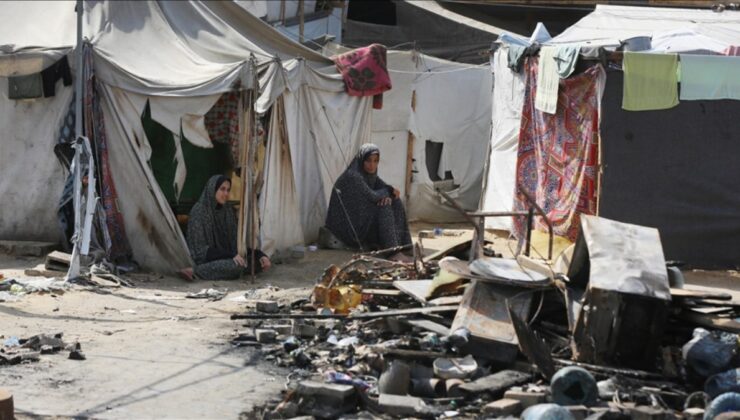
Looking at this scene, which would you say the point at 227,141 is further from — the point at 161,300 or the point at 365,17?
the point at 365,17

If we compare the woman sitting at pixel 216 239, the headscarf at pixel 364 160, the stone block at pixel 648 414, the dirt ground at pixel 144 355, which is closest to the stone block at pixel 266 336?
the dirt ground at pixel 144 355

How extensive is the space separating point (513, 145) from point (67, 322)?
6.72m

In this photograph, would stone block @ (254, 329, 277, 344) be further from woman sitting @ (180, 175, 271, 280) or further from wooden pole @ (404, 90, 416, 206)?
wooden pole @ (404, 90, 416, 206)

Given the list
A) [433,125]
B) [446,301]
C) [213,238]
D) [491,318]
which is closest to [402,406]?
[491,318]

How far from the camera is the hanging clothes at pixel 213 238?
10.2 m

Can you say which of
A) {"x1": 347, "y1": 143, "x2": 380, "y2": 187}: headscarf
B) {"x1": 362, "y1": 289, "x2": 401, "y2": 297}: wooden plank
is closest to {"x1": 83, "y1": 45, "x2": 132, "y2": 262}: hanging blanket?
{"x1": 347, "y1": 143, "x2": 380, "y2": 187}: headscarf

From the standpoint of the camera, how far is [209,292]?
9445 millimetres

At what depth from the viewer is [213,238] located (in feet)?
34.4

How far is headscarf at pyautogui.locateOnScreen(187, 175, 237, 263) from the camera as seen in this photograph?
10383 millimetres

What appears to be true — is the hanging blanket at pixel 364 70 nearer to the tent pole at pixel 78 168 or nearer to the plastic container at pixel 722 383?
the tent pole at pixel 78 168

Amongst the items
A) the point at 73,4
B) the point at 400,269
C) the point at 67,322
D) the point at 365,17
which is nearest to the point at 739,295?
the point at 400,269

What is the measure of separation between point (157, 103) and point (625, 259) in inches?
211

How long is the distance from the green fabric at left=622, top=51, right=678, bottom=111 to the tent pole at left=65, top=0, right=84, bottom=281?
206 inches

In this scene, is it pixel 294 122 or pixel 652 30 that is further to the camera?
pixel 652 30
